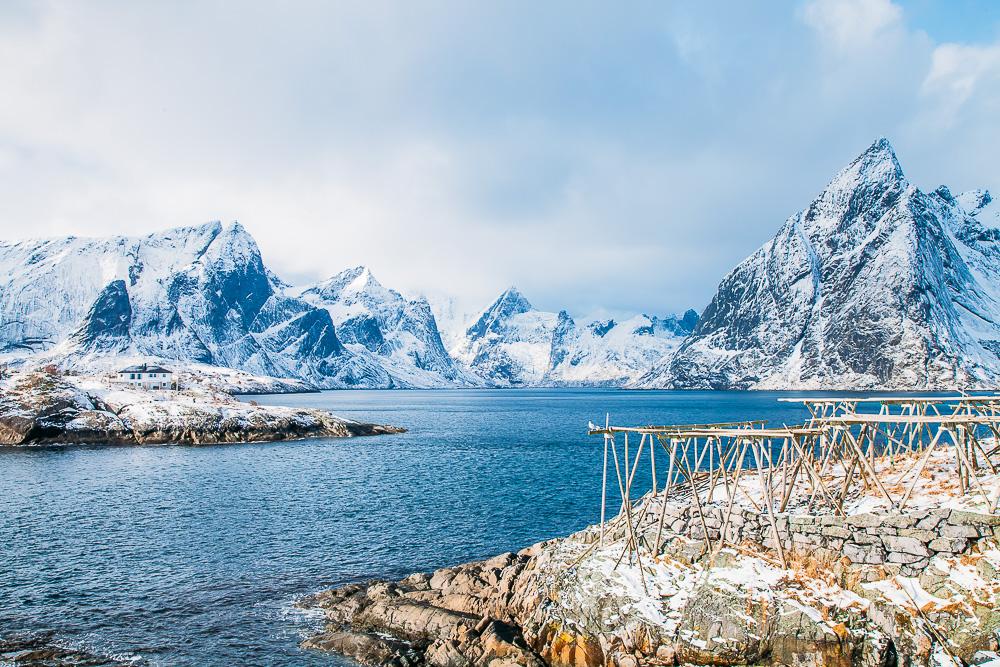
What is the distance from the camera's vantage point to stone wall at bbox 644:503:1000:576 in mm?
22281

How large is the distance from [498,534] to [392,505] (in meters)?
13.5

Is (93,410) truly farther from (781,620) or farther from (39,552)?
(781,620)

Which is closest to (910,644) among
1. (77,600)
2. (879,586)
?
(879,586)

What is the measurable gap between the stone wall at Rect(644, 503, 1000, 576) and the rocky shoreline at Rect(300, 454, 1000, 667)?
1.7 inches

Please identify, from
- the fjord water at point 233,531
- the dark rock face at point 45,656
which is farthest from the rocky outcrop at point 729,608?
the dark rock face at point 45,656

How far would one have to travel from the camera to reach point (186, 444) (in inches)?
3799

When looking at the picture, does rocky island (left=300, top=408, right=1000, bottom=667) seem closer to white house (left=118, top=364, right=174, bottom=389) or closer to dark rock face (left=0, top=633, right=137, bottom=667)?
dark rock face (left=0, top=633, right=137, bottom=667)

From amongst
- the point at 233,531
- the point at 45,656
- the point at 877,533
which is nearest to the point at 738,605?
the point at 877,533

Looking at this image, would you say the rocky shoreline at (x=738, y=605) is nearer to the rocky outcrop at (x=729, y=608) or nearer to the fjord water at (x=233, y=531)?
the rocky outcrop at (x=729, y=608)

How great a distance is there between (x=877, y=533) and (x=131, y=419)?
106976 millimetres

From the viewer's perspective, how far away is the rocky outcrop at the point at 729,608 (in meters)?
20.6

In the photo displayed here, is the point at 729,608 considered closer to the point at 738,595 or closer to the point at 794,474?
the point at 738,595

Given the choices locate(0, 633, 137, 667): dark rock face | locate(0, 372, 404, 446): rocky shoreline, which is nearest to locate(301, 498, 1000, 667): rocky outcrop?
locate(0, 633, 137, 667): dark rock face

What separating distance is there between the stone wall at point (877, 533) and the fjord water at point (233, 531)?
1750cm
